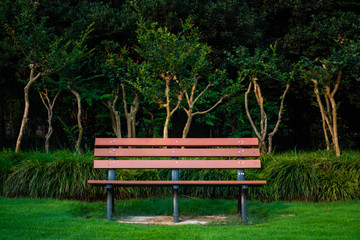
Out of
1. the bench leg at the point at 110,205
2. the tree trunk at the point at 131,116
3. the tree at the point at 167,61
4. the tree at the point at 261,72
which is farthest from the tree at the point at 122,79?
the bench leg at the point at 110,205

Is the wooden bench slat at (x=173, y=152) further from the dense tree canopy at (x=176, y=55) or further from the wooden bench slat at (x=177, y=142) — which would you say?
the dense tree canopy at (x=176, y=55)

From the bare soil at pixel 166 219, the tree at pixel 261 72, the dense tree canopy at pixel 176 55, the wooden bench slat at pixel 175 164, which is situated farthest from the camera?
the tree at pixel 261 72

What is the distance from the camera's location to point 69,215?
5059 millimetres

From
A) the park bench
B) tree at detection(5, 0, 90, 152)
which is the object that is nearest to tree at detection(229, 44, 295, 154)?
tree at detection(5, 0, 90, 152)

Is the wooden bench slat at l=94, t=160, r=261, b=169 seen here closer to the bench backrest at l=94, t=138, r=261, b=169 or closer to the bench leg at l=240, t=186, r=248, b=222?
the bench backrest at l=94, t=138, r=261, b=169

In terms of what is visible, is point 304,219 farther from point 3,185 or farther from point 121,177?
point 3,185

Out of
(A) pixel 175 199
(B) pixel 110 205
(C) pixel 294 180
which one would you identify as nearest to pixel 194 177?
(C) pixel 294 180

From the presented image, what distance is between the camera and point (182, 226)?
4500mm

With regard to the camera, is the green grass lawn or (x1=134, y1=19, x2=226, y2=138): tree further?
(x1=134, y1=19, x2=226, y2=138): tree

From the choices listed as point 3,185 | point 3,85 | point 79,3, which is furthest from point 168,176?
point 3,85

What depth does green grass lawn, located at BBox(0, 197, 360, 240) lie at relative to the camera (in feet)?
13.2

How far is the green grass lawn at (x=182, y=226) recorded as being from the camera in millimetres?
4027

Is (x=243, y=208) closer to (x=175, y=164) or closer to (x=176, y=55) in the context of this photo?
(x=175, y=164)

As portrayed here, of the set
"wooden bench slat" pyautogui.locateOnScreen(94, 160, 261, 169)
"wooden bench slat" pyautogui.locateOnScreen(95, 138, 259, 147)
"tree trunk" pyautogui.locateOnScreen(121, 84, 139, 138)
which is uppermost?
"tree trunk" pyautogui.locateOnScreen(121, 84, 139, 138)
